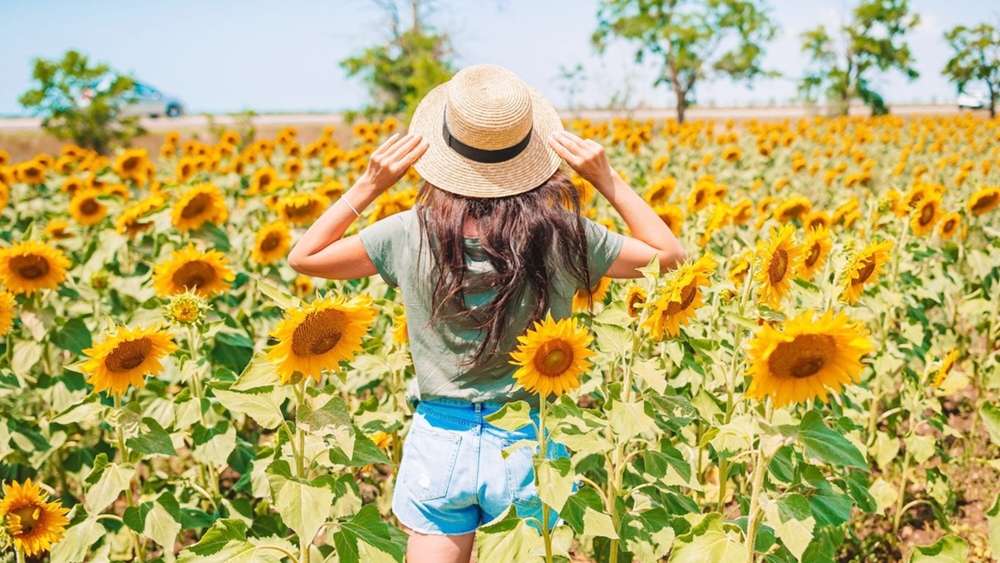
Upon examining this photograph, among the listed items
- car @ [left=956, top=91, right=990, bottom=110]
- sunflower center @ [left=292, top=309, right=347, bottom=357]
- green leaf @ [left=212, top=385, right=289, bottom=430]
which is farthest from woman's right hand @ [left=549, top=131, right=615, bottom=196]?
car @ [left=956, top=91, right=990, bottom=110]

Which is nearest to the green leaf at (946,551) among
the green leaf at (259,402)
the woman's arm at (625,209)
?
the woman's arm at (625,209)

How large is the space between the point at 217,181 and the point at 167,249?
10.4 ft

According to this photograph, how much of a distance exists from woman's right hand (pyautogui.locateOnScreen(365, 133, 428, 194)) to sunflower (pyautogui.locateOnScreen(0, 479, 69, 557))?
1477 millimetres

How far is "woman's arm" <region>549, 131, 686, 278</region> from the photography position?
1948 millimetres

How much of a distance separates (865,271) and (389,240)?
4.64 ft

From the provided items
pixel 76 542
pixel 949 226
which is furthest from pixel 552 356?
pixel 949 226

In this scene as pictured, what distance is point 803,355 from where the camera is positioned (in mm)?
1551

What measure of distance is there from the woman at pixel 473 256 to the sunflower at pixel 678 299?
12 cm

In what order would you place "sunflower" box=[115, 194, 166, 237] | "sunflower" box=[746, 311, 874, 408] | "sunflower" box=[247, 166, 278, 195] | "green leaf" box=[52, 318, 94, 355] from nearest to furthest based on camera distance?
"sunflower" box=[746, 311, 874, 408], "green leaf" box=[52, 318, 94, 355], "sunflower" box=[115, 194, 166, 237], "sunflower" box=[247, 166, 278, 195]

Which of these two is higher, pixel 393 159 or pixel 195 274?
pixel 393 159

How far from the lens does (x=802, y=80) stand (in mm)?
33469

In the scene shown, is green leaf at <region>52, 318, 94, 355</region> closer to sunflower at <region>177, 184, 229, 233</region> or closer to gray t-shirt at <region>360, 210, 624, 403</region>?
sunflower at <region>177, 184, 229, 233</region>

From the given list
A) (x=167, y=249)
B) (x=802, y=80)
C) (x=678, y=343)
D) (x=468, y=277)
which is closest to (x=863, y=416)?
(x=678, y=343)

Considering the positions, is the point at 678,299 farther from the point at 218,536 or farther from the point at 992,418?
the point at 218,536
